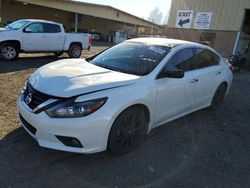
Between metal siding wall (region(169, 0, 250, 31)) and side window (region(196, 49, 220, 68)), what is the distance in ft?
38.6

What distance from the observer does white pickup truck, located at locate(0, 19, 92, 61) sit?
10.4 m

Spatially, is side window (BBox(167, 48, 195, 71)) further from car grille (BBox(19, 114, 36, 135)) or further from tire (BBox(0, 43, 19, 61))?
tire (BBox(0, 43, 19, 61))

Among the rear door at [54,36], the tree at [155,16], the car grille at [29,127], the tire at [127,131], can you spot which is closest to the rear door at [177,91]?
the tire at [127,131]

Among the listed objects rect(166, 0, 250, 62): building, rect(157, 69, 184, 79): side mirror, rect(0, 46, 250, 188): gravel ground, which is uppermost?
rect(166, 0, 250, 62): building

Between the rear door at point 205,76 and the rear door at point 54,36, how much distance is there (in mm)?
8293

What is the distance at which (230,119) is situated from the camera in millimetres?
5727

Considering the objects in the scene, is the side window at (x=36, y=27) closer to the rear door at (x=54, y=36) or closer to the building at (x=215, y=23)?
the rear door at (x=54, y=36)

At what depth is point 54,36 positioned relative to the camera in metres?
11.9

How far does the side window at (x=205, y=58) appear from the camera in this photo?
198 inches

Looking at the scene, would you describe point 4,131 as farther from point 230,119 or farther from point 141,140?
point 230,119

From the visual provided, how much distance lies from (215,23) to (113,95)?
51.7 feet

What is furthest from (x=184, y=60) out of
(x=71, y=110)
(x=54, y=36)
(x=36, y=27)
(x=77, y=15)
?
(x=77, y=15)

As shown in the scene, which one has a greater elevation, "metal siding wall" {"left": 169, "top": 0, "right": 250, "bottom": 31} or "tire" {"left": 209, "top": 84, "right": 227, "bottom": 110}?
"metal siding wall" {"left": 169, "top": 0, "right": 250, "bottom": 31}

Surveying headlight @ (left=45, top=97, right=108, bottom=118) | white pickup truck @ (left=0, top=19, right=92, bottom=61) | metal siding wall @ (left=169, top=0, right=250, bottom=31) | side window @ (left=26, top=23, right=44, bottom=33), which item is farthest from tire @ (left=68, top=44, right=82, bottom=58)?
headlight @ (left=45, top=97, right=108, bottom=118)
